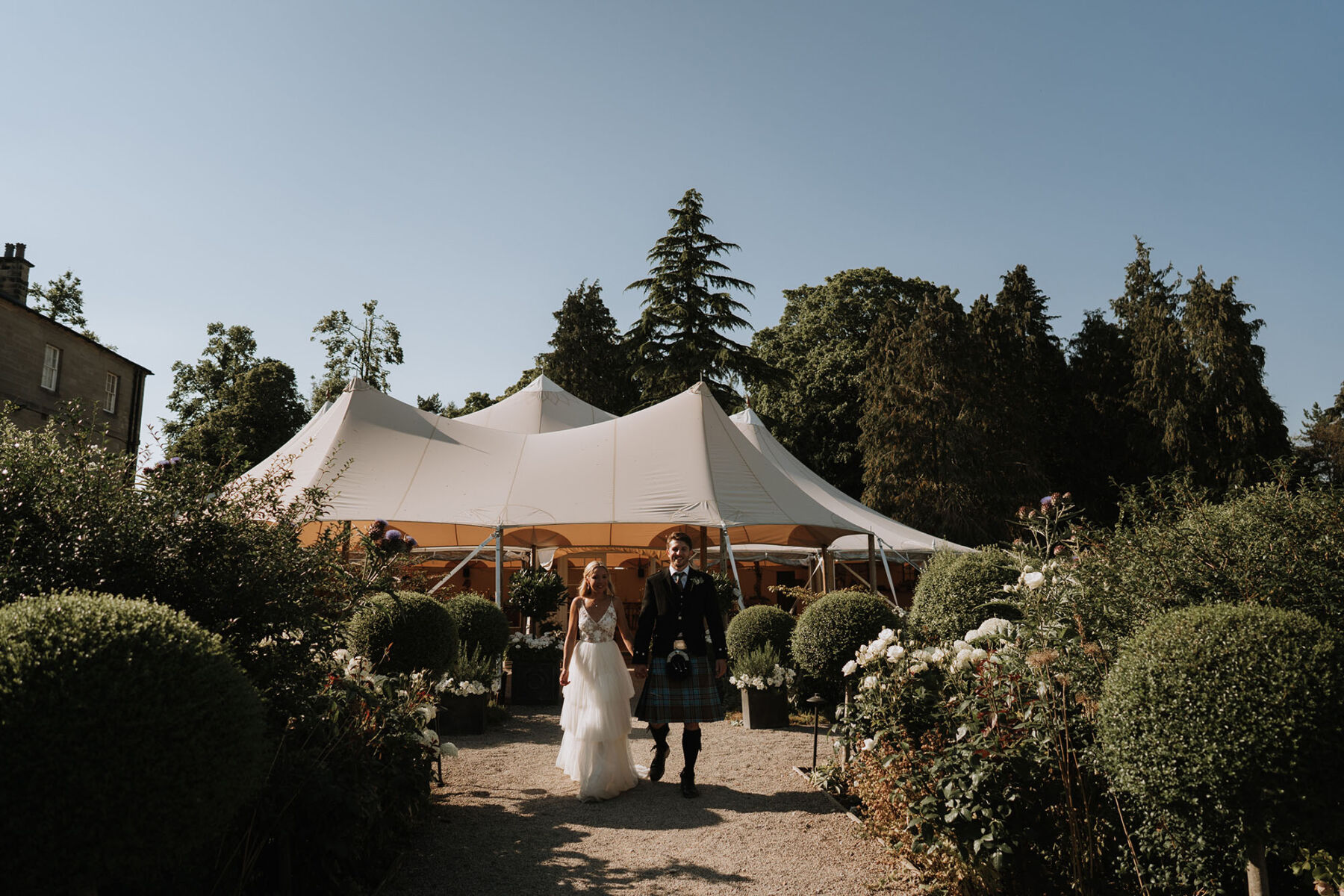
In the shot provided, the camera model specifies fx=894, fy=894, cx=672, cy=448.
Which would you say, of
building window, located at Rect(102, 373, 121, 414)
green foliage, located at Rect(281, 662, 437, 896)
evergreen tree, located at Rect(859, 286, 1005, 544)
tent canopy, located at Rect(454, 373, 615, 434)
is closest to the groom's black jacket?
green foliage, located at Rect(281, 662, 437, 896)

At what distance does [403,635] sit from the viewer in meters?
6.91

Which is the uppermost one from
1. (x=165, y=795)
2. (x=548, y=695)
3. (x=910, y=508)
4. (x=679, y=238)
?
(x=679, y=238)

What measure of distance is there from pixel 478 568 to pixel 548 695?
1207cm

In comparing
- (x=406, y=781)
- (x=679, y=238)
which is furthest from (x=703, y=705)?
(x=679, y=238)

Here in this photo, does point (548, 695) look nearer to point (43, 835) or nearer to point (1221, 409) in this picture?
point (43, 835)

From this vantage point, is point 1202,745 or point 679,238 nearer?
point 1202,745

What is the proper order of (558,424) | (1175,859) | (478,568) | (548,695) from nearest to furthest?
(1175,859) < (548,695) < (558,424) < (478,568)

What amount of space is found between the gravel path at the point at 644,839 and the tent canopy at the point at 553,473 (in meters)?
5.43

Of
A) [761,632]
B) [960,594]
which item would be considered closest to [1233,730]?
[960,594]

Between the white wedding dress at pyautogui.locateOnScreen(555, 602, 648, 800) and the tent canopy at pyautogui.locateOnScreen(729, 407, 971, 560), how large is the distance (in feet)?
24.7

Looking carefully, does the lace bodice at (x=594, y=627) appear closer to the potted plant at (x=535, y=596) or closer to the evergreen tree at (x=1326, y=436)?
the potted plant at (x=535, y=596)

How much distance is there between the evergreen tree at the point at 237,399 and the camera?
30578mm

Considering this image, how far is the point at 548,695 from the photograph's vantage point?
979cm

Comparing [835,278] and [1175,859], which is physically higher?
A: [835,278]
